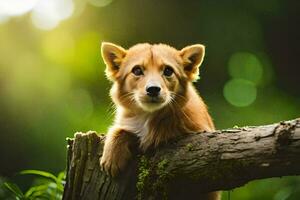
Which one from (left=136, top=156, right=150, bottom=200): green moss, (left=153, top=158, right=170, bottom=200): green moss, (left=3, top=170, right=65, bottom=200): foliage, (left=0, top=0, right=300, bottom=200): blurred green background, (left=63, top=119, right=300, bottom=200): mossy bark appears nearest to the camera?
(left=63, top=119, right=300, bottom=200): mossy bark

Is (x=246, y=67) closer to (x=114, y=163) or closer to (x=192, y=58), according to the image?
(x=192, y=58)

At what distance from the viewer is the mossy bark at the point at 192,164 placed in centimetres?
516

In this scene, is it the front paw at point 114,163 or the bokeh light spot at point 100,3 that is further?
the bokeh light spot at point 100,3

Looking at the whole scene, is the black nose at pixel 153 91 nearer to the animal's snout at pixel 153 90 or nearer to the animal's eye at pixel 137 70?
the animal's snout at pixel 153 90

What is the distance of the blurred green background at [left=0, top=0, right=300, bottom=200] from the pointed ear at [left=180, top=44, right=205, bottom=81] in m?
4.12

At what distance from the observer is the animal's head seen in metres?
6.30

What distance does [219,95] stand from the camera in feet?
37.7

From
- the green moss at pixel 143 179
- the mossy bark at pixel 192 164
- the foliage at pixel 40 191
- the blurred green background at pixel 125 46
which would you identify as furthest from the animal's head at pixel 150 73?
the blurred green background at pixel 125 46

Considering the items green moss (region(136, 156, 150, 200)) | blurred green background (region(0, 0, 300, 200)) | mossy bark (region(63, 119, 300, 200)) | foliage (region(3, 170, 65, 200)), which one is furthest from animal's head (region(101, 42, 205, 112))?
blurred green background (region(0, 0, 300, 200))

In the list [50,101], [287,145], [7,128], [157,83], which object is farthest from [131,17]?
[287,145]

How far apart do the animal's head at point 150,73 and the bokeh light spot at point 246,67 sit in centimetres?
507

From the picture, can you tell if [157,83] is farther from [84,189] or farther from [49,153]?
[49,153]

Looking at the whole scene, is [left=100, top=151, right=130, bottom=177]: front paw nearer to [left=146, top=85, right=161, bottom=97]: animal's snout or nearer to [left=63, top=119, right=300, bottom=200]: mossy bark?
[left=63, top=119, right=300, bottom=200]: mossy bark

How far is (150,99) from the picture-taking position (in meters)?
6.26
